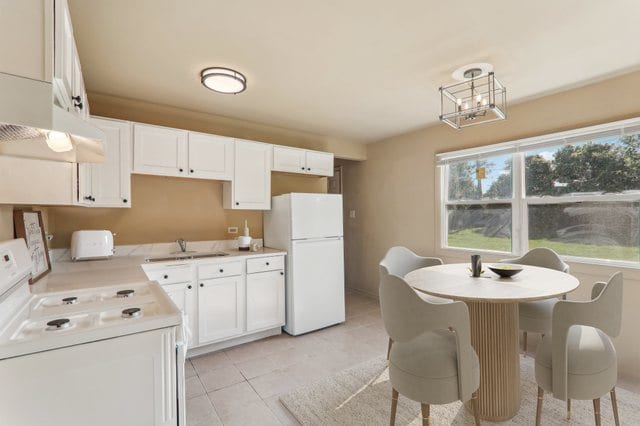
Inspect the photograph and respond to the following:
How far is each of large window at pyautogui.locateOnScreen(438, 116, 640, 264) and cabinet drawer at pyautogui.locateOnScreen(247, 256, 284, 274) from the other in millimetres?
2016

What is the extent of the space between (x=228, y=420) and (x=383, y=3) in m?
2.63

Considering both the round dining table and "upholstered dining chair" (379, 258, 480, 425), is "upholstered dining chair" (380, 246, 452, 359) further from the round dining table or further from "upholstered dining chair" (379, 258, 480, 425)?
"upholstered dining chair" (379, 258, 480, 425)

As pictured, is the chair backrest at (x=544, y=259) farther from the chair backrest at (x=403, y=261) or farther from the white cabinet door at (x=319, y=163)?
the white cabinet door at (x=319, y=163)

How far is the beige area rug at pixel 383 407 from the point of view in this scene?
196 centimetres

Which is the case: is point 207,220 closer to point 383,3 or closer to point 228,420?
point 228,420

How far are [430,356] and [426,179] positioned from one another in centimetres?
279

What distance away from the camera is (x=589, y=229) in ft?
9.04

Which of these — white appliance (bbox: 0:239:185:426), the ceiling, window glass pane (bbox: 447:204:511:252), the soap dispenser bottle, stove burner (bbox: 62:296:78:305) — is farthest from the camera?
the soap dispenser bottle

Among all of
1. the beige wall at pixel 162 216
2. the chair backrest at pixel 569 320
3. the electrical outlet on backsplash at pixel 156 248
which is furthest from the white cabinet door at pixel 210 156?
the chair backrest at pixel 569 320

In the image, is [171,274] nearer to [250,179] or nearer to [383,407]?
[250,179]

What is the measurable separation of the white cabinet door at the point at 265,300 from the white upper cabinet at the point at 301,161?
4.11ft

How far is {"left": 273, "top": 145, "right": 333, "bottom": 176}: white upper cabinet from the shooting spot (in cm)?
Result: 368

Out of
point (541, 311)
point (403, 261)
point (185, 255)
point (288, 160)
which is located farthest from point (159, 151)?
point (541, 311)

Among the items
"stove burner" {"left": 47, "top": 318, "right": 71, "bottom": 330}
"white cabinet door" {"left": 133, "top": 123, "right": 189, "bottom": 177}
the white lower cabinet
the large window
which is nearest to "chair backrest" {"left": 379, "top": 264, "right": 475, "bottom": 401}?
"stove burner" {"left": 47, "top": 318, "right": 71, "bottom": 330}
